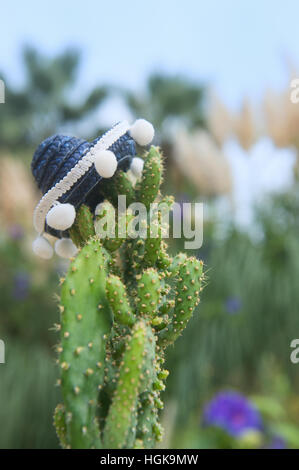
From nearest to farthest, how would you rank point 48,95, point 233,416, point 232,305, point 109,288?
point 109,288 < point 233,416 < point 232,305 < point 48,95

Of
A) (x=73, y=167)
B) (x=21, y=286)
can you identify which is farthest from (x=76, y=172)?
(x=21, y=286)

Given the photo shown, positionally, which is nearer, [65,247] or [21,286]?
[65,247]

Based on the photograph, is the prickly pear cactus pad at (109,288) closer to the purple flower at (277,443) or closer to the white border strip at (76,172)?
the white border strip at (76,172)

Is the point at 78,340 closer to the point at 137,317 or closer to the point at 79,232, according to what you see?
the point at 137,317

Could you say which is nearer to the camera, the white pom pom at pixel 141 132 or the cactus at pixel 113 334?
the cactus at pixel 113 334

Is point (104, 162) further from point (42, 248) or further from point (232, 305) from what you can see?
point (232, 305)

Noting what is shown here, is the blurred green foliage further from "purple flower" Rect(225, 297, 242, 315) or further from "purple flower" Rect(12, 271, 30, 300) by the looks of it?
"purple flower" Rect(225, 297, 242, 315)

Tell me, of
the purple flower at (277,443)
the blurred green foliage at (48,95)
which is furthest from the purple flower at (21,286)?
the blurred green foliage at (48,95)

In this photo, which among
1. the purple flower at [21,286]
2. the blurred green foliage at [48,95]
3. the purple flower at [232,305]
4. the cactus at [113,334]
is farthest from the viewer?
the blurred green foliage at [48,95]
